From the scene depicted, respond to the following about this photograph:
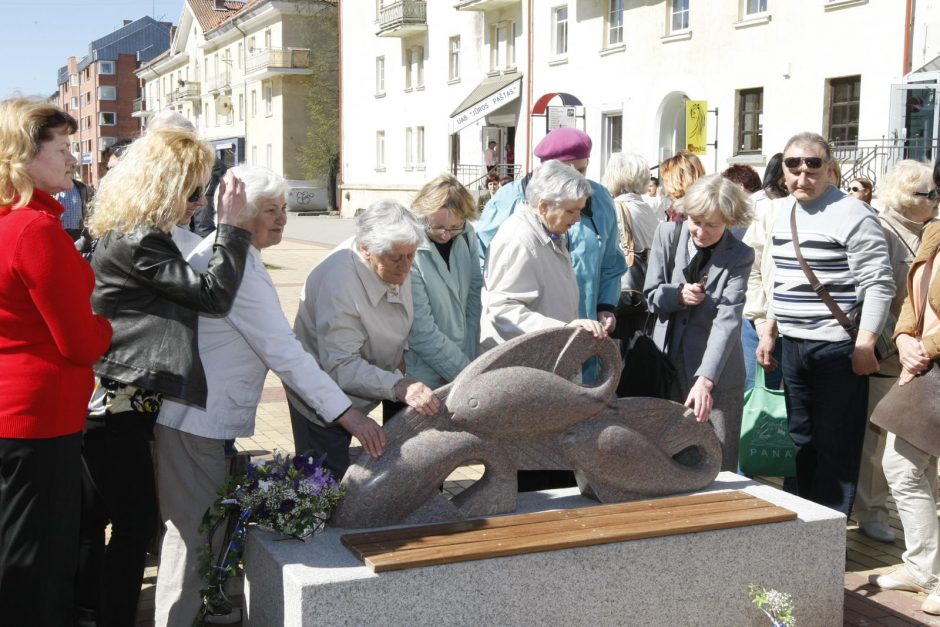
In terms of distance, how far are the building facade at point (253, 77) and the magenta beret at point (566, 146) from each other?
34.4 meters

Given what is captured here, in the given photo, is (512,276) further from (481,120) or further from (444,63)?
(444,63)

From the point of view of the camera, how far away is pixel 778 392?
5.96 m

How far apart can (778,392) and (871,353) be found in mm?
1274

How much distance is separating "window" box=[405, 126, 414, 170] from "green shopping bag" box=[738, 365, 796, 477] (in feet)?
103

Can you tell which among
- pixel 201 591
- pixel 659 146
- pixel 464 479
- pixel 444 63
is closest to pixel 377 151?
pixel 444 63

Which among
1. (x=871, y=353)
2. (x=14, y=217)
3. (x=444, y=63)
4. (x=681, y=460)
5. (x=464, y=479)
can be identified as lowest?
(x=464, y=479)

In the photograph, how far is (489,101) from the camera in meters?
28.5

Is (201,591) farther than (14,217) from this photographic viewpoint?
Yes

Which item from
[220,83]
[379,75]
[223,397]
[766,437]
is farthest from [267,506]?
[220,83]

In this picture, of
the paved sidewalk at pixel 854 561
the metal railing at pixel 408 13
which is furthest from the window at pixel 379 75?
the paved sidewalk at pixel 854 561

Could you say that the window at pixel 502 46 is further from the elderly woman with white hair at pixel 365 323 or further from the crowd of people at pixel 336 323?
the elderly woman with white hair at pixel 365 323

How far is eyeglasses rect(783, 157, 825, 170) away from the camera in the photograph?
486cm

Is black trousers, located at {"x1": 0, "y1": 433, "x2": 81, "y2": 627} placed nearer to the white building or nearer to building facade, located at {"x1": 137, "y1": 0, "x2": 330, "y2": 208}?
the white building

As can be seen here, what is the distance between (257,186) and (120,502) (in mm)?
1130
